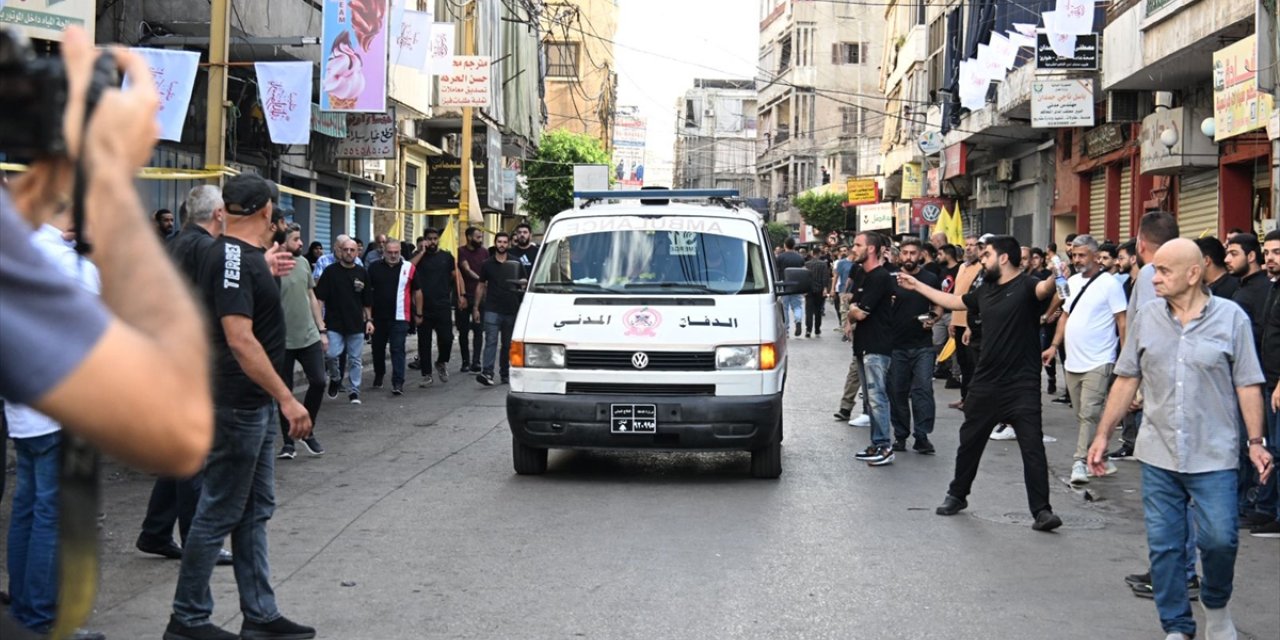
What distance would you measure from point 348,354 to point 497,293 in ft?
9.95

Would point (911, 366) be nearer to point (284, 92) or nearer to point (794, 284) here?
point (794, 284)

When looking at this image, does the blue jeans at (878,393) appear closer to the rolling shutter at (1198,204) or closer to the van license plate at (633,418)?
the van license plate at (633,418)

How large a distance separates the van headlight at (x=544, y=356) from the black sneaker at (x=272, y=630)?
14.5 feet

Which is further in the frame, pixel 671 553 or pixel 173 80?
pixel 173 80

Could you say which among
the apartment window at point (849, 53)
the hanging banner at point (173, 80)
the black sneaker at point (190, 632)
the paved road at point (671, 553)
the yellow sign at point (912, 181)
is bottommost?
the paved road at point (671, 553)

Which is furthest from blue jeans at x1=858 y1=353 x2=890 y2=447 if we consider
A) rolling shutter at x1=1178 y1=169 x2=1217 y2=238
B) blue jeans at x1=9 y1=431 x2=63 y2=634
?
rolling shutter at x1=1178 y1=169 x2=1217 y2=238

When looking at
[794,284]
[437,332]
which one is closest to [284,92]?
[437,332]

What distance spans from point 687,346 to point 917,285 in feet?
5.66

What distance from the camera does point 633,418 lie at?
9984 millimetres

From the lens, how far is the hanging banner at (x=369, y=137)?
24.4 metres

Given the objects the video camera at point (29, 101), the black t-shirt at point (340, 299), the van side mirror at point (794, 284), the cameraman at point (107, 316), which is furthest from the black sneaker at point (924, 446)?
the video camera at point (29, 101)

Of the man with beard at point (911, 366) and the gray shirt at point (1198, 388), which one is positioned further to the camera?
the man with beard at point (911, 366)

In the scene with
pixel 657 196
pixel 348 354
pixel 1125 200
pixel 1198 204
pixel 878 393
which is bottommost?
pixel 878 393

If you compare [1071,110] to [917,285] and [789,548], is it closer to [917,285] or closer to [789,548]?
[917,285]
